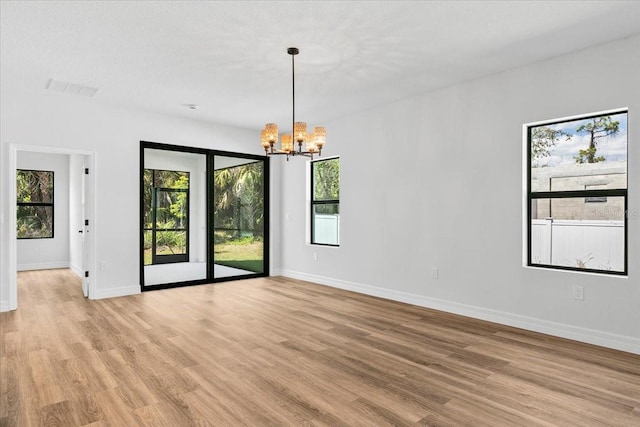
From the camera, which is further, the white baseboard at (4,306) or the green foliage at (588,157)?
the white baseboard at (4,306)

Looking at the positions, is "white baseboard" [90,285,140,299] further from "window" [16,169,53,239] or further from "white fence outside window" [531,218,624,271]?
"white fence outside window" [531,218,624,271]

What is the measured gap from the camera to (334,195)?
6316mm

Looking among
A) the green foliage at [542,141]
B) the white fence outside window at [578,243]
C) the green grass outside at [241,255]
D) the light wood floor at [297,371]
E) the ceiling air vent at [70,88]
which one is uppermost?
the ceiling air vent at [70,88]

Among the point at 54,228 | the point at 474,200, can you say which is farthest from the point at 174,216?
the point at 474,200

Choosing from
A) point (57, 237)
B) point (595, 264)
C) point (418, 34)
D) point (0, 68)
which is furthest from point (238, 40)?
point (57, 237)

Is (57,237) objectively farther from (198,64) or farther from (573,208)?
(573,208)

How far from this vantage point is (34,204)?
8.05 m

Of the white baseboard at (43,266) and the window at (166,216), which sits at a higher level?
the window at (166,216)

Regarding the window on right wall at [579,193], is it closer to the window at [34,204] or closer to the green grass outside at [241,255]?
the green grass outside at [241,255]

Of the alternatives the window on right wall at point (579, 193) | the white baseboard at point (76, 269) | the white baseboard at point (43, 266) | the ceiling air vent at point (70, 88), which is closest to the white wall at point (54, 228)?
the white baseboard at point (43, 266)

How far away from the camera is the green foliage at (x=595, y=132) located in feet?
11.8

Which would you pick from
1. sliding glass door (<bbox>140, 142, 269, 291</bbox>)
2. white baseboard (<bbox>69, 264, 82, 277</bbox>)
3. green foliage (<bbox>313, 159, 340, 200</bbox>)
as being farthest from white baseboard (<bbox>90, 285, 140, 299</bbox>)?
green foliage (<bbox>313, 159, 340, 200</bbox>)

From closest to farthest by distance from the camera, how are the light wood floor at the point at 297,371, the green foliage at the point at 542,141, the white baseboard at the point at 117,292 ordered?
the light wood floor at the point at 297,371 < the green foliage at the point at 542,141 < the white baseboard at the point at 117,292

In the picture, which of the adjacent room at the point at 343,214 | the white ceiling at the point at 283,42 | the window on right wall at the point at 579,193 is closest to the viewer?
the adjacent room at the point at 343,214
